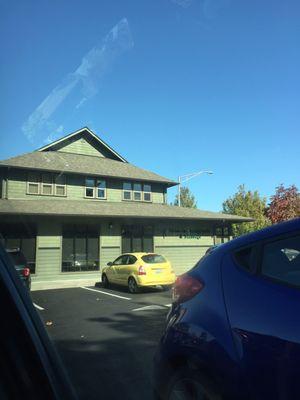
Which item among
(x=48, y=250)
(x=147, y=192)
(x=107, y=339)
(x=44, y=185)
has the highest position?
(x=147, y=192)

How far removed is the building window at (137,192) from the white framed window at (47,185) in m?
4.63

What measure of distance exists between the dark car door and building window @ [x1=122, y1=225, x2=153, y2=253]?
22.2 m

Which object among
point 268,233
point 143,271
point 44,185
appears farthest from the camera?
point 44,185

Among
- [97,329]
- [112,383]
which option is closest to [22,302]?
[112,383]

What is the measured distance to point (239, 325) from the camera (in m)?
3.16

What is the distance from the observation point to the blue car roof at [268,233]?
333 centimetres

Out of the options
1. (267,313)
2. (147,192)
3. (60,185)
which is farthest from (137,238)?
(267,313)

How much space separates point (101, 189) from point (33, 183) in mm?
4008

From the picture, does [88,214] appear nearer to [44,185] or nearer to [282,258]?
[44,185]

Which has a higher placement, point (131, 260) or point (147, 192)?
point (147, 192)

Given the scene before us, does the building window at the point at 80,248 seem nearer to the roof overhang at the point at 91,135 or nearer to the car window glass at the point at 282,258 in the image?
the roof overhang at the point at 91,135

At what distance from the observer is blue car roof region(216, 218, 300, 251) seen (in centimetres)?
333

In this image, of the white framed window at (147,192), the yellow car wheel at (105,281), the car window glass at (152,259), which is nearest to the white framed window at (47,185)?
the white framed window at (147,192)

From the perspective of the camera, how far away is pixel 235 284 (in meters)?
3.41
